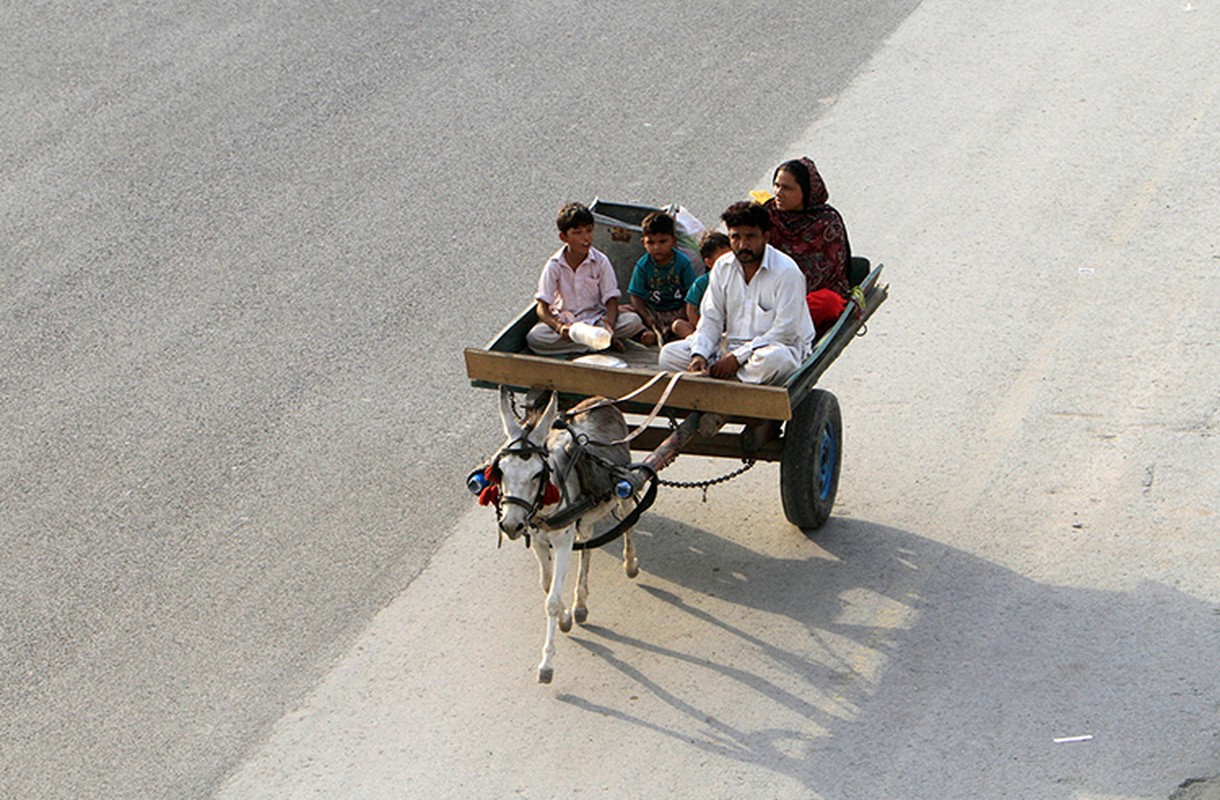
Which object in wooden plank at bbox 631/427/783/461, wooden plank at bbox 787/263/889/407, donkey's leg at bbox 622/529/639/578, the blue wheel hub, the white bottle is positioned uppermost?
the white bottle

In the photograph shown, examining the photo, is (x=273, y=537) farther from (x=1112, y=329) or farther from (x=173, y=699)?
(x=1112, y=329)

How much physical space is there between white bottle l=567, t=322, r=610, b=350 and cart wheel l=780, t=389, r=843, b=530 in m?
1.07

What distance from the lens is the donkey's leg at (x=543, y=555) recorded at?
24.6ft

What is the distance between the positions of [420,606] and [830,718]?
2252mm

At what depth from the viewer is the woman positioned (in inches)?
327

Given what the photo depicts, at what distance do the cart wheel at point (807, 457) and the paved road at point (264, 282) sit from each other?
77.3 inches

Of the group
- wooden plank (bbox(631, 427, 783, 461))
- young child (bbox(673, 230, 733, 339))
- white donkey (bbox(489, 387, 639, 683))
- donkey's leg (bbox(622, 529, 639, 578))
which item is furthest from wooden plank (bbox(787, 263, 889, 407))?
donkey's leg (bbox(622, 529, 639, 578))

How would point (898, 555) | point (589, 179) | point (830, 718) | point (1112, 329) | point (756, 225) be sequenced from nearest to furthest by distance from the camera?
point (830, 718) → point (756, 225) → point (898, 555) → point (1112, 329) → point (589, 179)

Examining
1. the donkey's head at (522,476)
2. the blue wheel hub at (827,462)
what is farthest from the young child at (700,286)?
the donkey's head at (522,476)

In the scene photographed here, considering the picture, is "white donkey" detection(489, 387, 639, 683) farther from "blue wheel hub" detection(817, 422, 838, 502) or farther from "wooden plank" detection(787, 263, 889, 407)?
"blue wheel hub" detection(817, 422, 838, 502)

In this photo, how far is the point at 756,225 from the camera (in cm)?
773

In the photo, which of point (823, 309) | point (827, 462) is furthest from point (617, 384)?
point (827, 462)

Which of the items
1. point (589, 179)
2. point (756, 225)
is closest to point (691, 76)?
point (589, 179)

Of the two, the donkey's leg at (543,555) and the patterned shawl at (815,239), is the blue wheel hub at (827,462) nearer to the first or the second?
the patterned shawl at (815,239)
